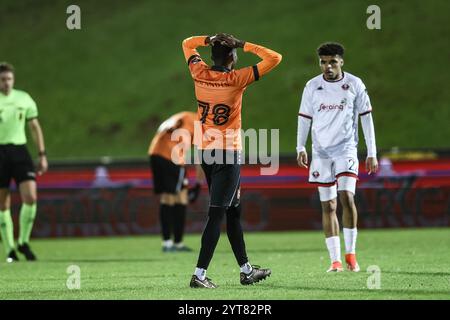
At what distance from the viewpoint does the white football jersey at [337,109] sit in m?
11.0

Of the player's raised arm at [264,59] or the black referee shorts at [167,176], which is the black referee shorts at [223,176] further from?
the black referee shorts at [167,176]

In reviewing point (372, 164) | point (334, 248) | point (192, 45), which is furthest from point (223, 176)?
point (334, 248)

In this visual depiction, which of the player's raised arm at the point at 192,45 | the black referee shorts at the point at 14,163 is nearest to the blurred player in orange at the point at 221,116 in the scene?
the player's raised arm at the point at 192,45

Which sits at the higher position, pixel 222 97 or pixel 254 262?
pixel 222 97

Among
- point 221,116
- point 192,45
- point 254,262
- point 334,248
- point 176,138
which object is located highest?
point 192,45

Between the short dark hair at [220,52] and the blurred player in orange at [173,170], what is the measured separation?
7481 mm

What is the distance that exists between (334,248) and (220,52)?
284 cm

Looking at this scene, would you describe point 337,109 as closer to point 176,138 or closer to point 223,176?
point 223,176

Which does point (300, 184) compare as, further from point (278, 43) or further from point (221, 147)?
point (278, 43)

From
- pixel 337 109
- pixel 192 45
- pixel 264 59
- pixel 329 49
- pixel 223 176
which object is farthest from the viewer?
pixel 337 109

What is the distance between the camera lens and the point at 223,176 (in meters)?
9.34

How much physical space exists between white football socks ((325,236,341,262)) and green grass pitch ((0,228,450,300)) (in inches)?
9.0

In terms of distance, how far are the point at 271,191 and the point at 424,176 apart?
3.11 meters

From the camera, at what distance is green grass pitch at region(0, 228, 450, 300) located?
8.69m
